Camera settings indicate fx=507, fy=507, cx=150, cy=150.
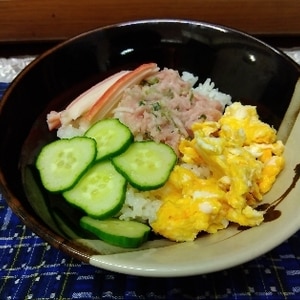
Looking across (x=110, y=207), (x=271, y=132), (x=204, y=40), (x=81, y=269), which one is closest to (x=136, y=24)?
(x=204, y=40)

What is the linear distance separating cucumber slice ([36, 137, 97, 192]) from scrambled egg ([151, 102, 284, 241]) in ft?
0.66

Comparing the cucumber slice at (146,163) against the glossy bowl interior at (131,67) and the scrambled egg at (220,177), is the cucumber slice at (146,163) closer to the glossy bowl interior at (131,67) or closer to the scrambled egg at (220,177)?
the scrambled egg at (220,177)

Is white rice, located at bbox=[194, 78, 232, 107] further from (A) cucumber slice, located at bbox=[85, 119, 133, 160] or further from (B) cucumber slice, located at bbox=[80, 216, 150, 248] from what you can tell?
(B) cucumber slice, located at bbox=[80, 216, 150, 248]

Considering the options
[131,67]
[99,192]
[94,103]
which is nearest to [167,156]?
[99,192]

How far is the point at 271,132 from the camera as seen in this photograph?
132 centimetres

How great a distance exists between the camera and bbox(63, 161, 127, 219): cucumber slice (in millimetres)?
1187

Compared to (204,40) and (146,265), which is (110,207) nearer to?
(146,265)

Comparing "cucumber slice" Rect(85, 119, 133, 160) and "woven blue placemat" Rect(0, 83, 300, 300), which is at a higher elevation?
"cucumber slice" Rect(85, 119, 133, 160)

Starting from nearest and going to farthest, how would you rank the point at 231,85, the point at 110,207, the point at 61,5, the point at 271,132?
1. the point at 110,207
2. the point at 271,132
3. the point at 231,85
4. the point at 61,5

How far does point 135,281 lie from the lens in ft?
3.97

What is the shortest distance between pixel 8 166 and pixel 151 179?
0.37 metres

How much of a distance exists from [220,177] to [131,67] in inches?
22.4

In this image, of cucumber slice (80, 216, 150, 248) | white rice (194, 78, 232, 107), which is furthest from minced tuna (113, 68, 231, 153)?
cucumber slice (80, 216, 150, 248)

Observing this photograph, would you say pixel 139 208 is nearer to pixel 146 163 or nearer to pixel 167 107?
pixel 146 163
